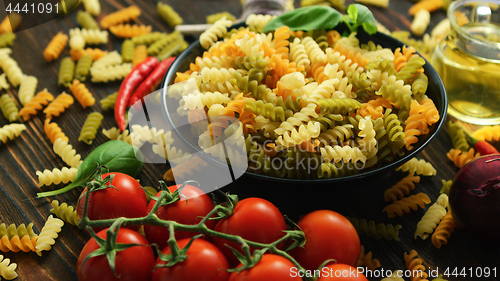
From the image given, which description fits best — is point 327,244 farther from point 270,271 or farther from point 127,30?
point 127,30

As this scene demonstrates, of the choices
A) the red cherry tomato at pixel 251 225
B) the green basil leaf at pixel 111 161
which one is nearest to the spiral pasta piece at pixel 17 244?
the green basil leaf at pixel 111 161

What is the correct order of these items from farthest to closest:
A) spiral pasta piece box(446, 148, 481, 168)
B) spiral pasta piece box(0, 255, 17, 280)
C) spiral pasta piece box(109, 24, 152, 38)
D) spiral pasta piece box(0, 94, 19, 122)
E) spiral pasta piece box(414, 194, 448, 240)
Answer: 1. spiral pasta piece box(109, 24, 152, 38)
2. spiral pasta piece box(0, 94, 19, 122)
3. spiral pasta piece box(446, 148, 481, 168)
4. spiral pasta piece box(414, 194, 448, 240)
5. spiral pasta piece box(0, 255, 17, 280)

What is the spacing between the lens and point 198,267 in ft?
2.88

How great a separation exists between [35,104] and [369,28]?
1372 millimetres

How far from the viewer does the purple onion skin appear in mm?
1086

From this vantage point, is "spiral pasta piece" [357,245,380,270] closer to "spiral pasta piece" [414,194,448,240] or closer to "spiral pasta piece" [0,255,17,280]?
"spiral pasta piece" [414,194,448,240]

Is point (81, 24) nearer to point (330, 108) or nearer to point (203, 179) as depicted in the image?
point (203, 179)

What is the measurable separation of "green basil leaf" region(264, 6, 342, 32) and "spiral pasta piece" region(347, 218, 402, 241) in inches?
29.4

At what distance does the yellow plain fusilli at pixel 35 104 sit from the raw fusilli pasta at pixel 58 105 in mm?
A: 31

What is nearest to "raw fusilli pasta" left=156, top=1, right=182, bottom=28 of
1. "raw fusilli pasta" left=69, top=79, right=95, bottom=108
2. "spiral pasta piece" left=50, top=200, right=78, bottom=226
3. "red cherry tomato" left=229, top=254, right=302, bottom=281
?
"raw fusilli pasta" left=69, top=79, right=95, bottom=108

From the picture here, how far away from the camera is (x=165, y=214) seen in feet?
3.36

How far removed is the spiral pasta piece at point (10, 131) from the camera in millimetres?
1459

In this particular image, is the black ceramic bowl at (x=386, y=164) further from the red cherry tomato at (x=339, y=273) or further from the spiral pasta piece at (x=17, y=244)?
the spiral pasta piece at (x=17, y=244)

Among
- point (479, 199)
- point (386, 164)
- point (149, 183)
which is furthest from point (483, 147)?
point (149, 183)
